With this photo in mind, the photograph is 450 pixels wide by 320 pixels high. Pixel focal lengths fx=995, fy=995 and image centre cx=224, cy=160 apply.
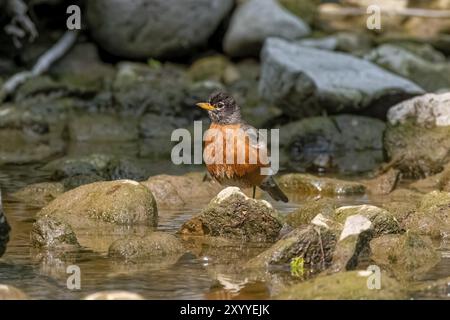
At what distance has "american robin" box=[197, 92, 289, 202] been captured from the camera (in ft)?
32.2

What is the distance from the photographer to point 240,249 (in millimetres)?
8711

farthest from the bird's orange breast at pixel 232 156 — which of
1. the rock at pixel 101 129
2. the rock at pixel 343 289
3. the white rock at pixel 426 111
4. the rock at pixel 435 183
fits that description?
the rock at pixel 101 129

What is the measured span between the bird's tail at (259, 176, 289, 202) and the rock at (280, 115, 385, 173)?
4732 mm

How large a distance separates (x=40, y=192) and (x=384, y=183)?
13.7 feet

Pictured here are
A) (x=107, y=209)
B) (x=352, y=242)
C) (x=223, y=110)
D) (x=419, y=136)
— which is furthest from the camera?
(x=419, y=136)

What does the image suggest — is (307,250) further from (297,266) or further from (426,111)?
(426,111)

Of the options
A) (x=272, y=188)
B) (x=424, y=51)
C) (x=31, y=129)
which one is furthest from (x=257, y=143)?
(x=424, y=51)

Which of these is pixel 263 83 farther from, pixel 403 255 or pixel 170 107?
pixel 403 255

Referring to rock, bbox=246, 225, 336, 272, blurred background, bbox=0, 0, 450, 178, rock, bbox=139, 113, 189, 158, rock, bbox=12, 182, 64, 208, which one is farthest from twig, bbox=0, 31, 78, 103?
rock, bbox=246, 225, 336, 272

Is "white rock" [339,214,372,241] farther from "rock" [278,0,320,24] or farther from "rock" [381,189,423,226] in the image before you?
"rock" [278,0,320,24]

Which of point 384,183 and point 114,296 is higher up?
point 384,183

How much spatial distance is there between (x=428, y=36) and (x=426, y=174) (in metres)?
7.85

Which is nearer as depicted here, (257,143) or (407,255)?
(407,255)

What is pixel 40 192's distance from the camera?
11578mm
